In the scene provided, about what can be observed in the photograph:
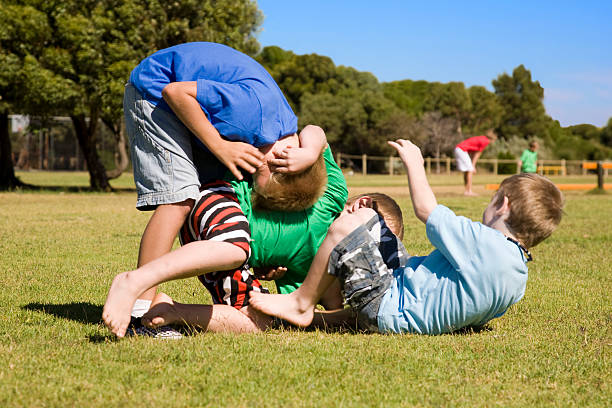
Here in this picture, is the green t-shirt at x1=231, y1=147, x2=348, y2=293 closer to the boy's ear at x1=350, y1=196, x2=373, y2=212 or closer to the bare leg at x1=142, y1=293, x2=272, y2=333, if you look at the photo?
the boy's ear at x1=350, y1=196, x2=373, y2=212

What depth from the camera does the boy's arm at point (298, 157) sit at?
3.14 meters

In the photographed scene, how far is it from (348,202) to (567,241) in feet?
16.0

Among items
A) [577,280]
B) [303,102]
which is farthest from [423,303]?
[303,102]

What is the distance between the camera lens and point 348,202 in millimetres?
3703

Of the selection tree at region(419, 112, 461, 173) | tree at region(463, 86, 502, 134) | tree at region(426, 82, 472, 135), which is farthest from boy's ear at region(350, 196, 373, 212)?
tree at region(463, 86, 502, 134)

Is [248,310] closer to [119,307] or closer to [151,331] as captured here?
[151,331]

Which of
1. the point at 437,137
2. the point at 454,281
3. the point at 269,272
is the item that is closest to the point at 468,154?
the point at 269,272

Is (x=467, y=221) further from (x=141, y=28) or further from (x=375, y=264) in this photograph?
(x=141, y=28)

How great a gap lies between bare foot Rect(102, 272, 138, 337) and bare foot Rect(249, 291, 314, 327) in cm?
68

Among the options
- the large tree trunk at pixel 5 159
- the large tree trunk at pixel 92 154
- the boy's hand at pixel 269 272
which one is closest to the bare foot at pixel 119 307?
the boy's hand at pixel 269 272

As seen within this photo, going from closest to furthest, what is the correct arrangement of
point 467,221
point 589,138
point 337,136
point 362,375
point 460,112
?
1. point 362,375
2. point 467,221
3. point 337,136
4. point 589,138
5. point 460,112

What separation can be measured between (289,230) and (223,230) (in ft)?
1.58

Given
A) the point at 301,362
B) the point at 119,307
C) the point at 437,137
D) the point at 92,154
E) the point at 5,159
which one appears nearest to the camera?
the point at 301,362

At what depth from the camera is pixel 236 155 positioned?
315 cm
